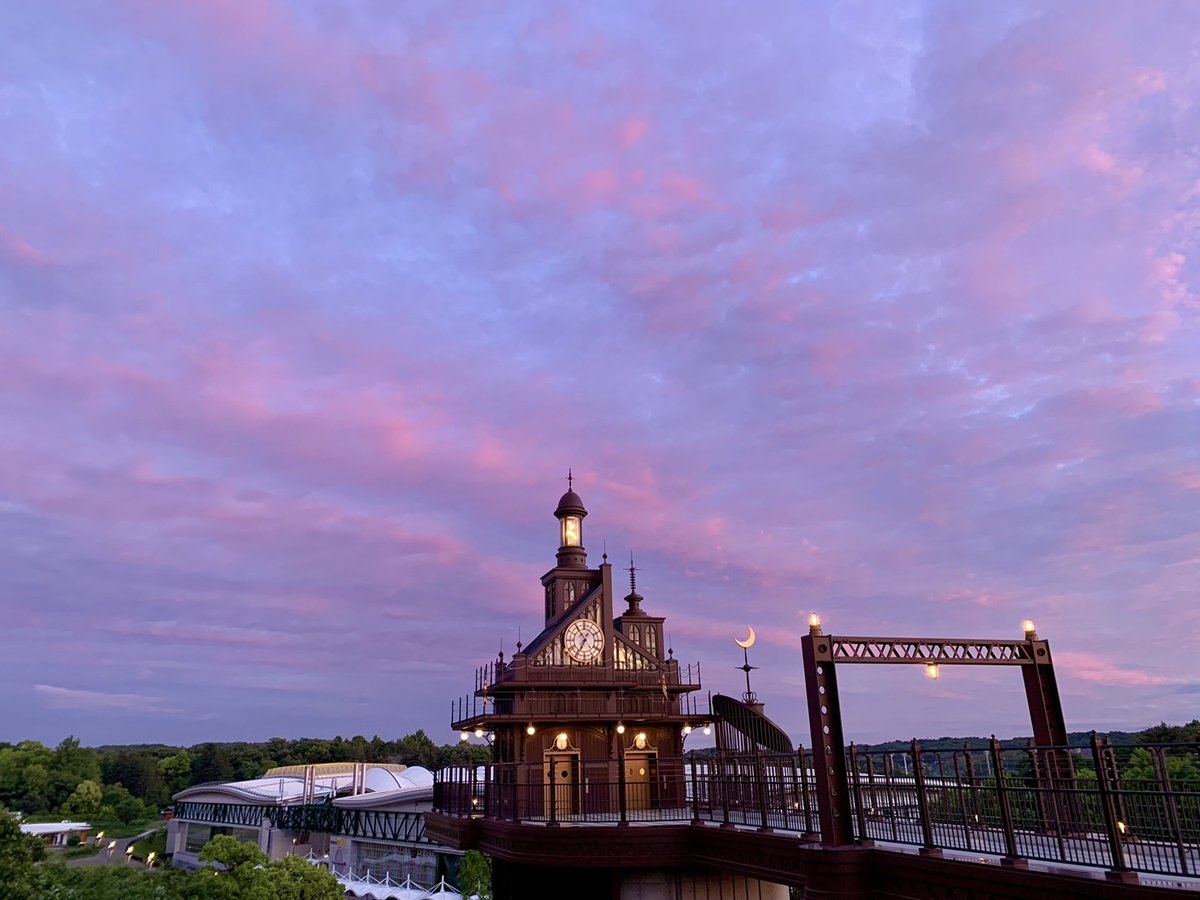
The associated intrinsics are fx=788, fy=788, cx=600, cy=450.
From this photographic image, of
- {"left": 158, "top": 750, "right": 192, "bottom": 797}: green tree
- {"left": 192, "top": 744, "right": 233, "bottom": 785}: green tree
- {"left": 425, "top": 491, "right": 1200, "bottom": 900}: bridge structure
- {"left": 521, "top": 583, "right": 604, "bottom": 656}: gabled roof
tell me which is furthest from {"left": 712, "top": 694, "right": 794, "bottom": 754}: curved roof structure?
{"left": 158, "top": 750, "right": 192, "bottom": 797}: green tree

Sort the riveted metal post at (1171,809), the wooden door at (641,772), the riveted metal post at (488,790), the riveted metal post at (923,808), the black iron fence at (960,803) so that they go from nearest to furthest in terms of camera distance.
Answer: the riveted metal post at (1171,809)
the black iron fence at (960,803)
the riveted metal post at (923,808)
the riveted metal post at (488,790)
the wooden door at (641,772)

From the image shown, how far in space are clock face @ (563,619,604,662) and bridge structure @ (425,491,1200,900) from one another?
0.27 ft

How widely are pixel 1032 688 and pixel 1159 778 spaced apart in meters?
5.98

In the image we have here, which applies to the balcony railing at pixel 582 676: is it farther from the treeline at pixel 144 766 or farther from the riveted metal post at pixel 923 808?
the treeline at pixel 144 766

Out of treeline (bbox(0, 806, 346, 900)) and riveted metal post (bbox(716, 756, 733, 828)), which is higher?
riveted metal post (bbox(716, 756, 733, 828))

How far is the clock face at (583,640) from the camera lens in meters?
32.3

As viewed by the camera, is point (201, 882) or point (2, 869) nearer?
point (2, 869)

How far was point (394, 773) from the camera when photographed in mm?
88500

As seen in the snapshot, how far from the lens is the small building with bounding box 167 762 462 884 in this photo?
5997 centimetres

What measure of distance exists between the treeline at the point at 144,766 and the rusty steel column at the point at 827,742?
8686 cm

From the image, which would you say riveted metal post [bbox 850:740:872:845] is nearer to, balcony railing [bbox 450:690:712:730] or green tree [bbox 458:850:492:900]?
balcony railing [bbox 450:690:712:730]

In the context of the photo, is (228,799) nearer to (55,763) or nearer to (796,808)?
(55,763)

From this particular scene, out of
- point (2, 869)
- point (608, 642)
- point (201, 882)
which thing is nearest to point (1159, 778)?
point (608, 642)

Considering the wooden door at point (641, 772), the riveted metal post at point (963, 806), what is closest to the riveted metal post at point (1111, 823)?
the riveted metal post at point (963, 806)
